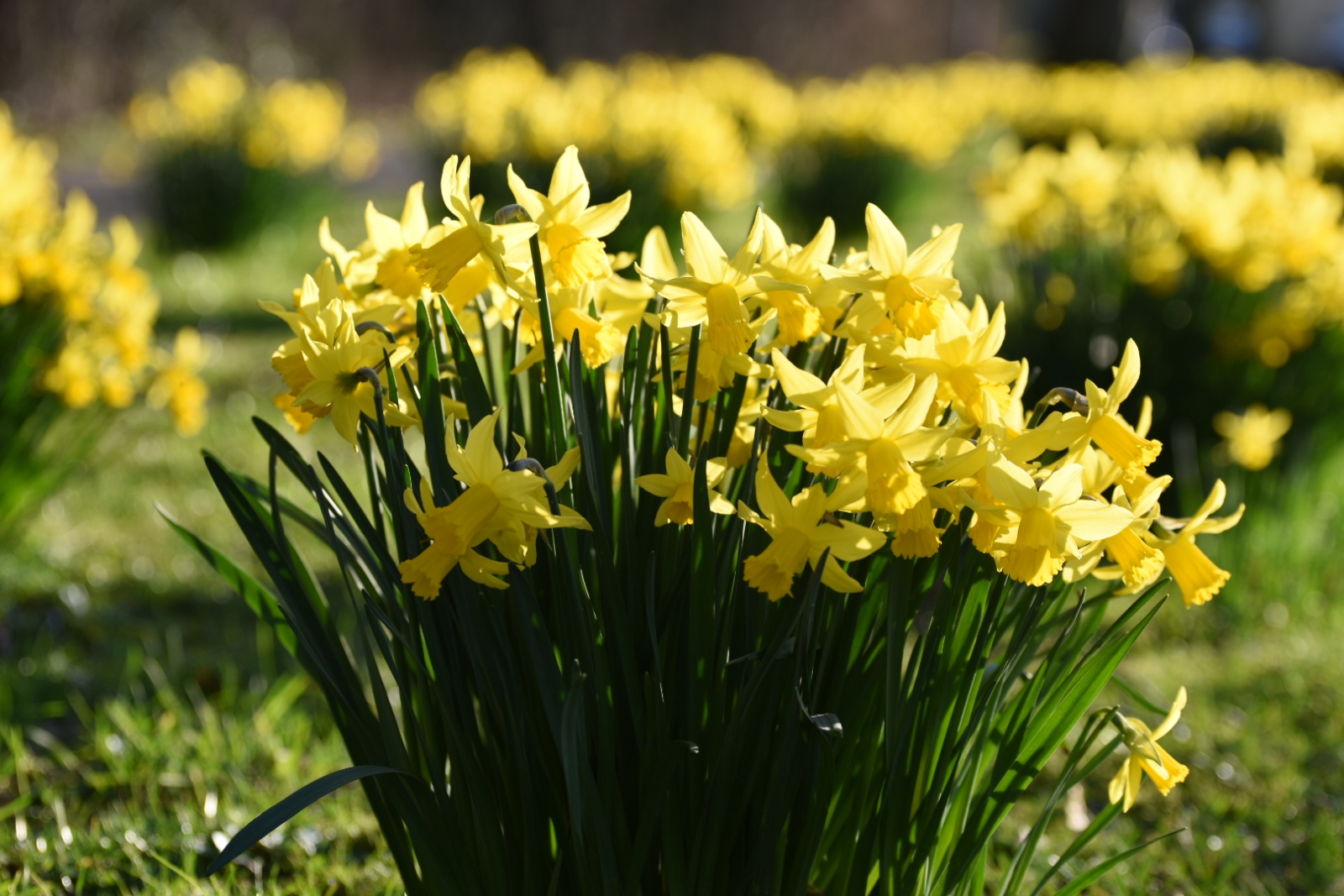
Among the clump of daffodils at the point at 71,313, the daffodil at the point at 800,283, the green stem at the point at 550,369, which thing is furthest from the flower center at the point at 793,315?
the clump of daffodils at the point at 71,313

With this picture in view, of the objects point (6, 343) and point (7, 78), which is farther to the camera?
point (7, 78)

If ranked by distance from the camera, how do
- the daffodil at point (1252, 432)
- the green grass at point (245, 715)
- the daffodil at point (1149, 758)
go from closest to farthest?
the daffodil at point (1149, 758)
the green grass at point (245, 715)
the daffodil at point (1252, 432)

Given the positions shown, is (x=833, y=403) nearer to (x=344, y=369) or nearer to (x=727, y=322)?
(x=727, y=322)

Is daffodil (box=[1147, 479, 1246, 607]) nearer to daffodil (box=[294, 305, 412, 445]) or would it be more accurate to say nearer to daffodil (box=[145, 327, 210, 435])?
daffodil (box=[294, 305, 412, 445])

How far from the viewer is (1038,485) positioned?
1054 mm

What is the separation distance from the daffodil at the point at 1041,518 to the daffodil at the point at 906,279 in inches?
6.9

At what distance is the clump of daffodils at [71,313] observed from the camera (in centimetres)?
261

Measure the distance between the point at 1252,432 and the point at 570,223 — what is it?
2.35 m

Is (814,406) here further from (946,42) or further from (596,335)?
(946,42)

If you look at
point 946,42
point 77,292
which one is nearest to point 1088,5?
point 946,42

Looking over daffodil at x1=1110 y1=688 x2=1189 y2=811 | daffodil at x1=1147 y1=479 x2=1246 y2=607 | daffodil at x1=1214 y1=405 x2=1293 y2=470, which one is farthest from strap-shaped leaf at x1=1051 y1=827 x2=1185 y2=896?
daffodil at x1=1214 y1=405 x2=1293 y2=470

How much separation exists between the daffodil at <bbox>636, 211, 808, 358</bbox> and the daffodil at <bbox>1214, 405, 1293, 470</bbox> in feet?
Result: 7.23

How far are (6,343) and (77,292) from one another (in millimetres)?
196

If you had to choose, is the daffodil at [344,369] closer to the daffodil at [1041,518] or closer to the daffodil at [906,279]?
the daffodil at [906,279]
